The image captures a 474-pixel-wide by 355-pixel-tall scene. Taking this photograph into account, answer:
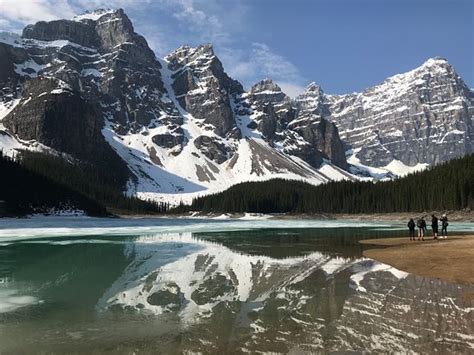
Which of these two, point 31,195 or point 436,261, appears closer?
point 436,261

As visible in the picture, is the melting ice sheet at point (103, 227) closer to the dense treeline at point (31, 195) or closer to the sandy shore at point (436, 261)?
the dense treeline at point (31, 195)

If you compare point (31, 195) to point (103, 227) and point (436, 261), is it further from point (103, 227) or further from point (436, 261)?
point (436, 261)

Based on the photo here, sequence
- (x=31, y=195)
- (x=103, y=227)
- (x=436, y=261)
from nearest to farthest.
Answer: (x=436, y=261), (x=103, y=227), (x=31, y=195)

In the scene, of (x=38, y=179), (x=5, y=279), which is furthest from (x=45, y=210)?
(x=5, y=279)

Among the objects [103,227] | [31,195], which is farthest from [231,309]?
[31,195]

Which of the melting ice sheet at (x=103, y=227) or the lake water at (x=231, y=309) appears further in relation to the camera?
the melting ice sheet at (x=103, y=227)

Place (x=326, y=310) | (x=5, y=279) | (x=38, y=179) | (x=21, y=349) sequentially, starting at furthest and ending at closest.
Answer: (x=38, y=179), (x=5, y=279), (x=326, y=310), (x=21, y=349)

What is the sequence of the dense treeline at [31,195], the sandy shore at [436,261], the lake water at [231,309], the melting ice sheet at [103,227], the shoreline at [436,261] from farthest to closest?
the dense treeline at [31,195]
the melting ice sheet at [103,227]
the sandy shore at [436,261]
the shoreline at [436,261]
the lake water at [231,309]

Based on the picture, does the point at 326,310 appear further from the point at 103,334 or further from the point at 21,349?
the point at 21,349

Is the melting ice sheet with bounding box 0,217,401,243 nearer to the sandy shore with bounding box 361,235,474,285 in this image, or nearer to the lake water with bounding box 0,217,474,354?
the lake water with bounding box 0,217,474,354

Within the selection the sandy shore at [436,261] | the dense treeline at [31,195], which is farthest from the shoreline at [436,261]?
the dense treeline at [31,195]

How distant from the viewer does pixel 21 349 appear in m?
12.1

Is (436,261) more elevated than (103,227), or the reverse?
(436,261)

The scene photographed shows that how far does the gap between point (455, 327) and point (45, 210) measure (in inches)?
6000
